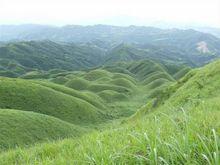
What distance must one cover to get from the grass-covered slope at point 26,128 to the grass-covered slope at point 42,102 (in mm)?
12996

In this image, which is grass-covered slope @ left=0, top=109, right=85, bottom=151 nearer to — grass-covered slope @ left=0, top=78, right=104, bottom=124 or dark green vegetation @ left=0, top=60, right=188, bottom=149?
dark green vegetation @ left=0, top=60, right=188, bottom=149

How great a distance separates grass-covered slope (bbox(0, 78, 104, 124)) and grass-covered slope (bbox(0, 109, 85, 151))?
1300 cm

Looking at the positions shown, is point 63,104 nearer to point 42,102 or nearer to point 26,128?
point 42,102

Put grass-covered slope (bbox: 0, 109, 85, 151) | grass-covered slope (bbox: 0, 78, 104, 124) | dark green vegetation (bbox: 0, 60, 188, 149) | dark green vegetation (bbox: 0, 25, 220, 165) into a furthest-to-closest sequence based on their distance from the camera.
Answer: grass-covered slope (bbox: 0, 78, 104, 124) → dark green vegetation (bbox: 0, 60, 188, 149) → grass-covered slope (bbox: 0, 109, 85, 151) → dark green vegetation (bbox: 0, 25, 220, 165)

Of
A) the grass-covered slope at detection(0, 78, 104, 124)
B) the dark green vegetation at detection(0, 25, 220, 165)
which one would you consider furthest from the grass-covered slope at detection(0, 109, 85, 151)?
the grass-covered slope at detection(0, 78, 104, 124)

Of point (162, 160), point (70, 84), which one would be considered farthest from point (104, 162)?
point (70, 84)

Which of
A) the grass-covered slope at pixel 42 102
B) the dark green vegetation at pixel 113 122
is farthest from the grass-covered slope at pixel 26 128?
the grass-covered slope at pixel 42 102

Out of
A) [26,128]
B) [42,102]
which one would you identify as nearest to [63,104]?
[42,102]

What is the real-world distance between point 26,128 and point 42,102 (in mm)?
22027

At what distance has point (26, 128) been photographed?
41.3 meters

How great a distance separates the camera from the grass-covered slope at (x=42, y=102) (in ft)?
195

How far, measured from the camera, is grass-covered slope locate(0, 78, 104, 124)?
2343 inches

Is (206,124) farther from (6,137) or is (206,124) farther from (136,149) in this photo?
(6,137)

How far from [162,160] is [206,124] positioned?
6.05ft
